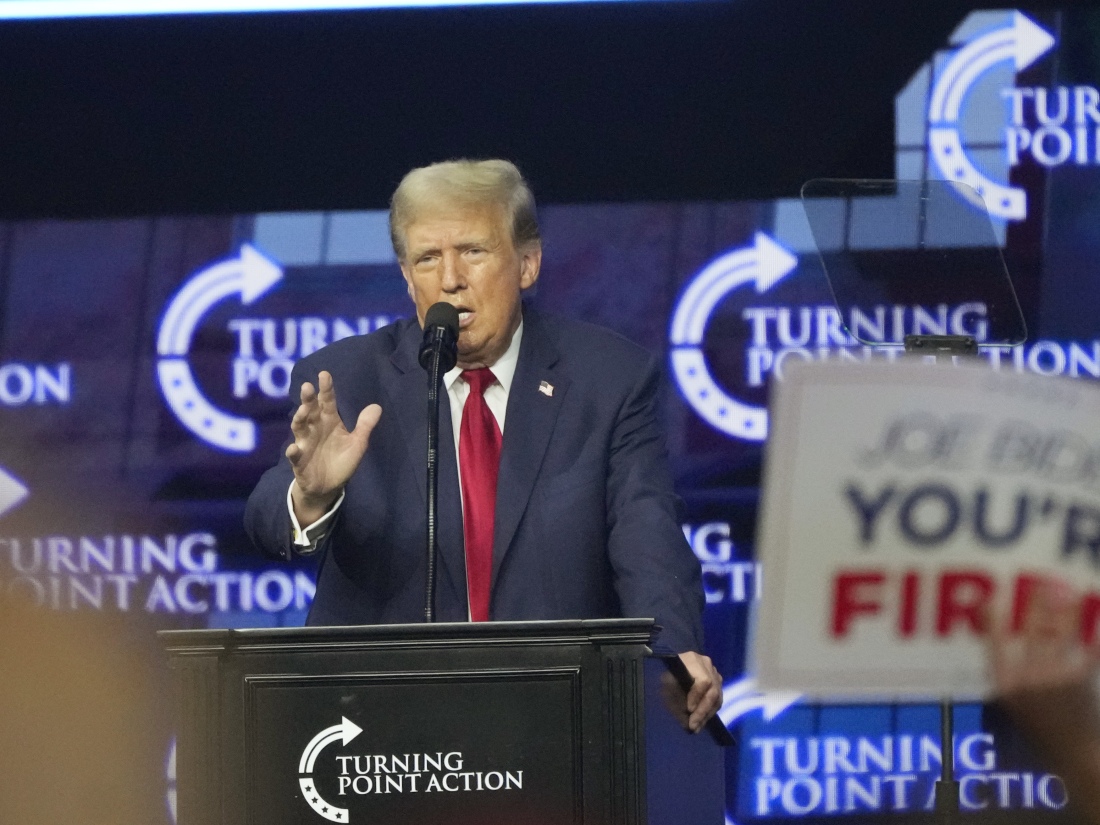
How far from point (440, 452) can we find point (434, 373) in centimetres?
42

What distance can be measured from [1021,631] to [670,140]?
3307 mm

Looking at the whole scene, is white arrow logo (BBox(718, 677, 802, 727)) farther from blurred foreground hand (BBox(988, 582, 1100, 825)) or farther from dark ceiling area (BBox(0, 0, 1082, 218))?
blurred foreground hand (BBox(988, 582, 1100, 825))

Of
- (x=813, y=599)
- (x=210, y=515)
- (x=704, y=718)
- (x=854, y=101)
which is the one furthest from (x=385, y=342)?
(x=813, y=599)

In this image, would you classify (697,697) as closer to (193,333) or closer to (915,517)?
(915,517)

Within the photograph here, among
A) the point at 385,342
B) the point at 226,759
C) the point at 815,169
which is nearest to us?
the point at 226,759

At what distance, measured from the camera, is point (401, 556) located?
2.65 m

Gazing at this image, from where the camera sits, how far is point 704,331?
4.03 meters

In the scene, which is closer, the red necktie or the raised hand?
the raised hand

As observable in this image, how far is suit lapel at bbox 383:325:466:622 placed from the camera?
2656 mm

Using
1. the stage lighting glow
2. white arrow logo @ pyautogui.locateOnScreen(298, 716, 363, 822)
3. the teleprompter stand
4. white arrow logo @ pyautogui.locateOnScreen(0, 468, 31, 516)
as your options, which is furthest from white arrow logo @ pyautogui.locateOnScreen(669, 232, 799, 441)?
white arrow logo @ pyautogui.locateOnScreen(298, 716, 363, 822)

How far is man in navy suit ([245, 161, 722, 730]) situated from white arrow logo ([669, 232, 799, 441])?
42.9 inches

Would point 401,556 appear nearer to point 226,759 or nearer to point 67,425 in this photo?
point 226,759

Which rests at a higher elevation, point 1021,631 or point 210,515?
point 210,515

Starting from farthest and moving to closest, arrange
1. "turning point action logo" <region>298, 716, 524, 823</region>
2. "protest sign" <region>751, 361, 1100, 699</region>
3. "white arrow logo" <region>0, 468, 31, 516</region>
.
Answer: "white arrow logo" <region>0, 468, 31, 516</region>, "turning point action logo" <region>298, 716, 524, 823</region>, "protest sign" <region>751, 361, 1100, 699</region>
